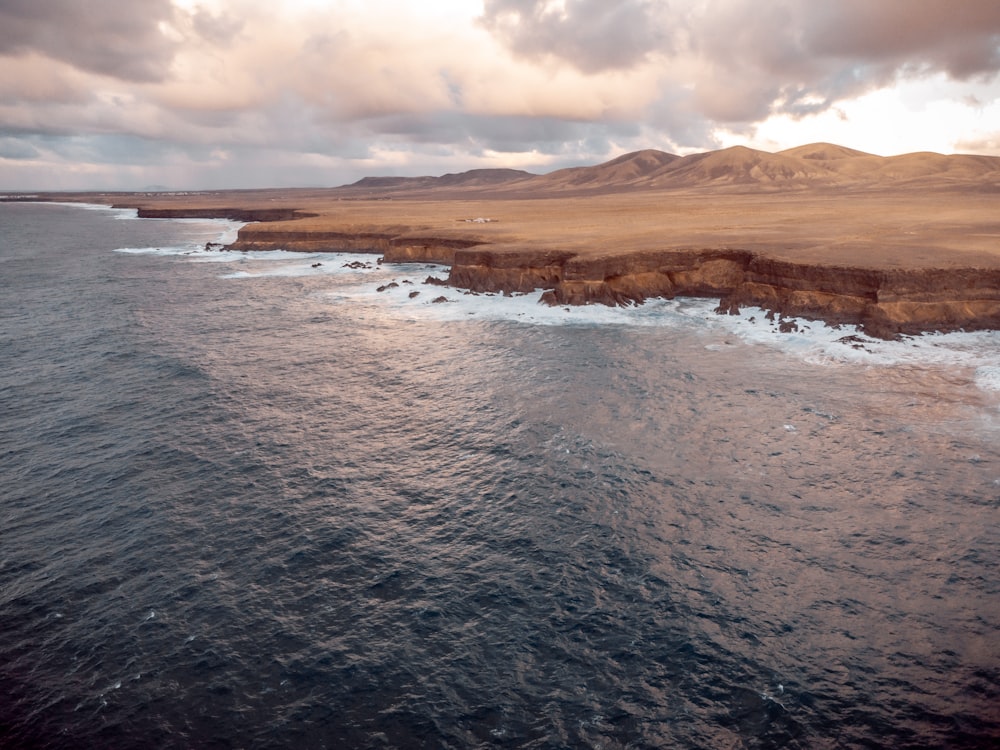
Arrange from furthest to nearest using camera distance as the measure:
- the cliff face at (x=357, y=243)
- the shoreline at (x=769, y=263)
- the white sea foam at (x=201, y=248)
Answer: the white sea foam at (x=201, y=248), the cliff face at (x=357, y=243), the shoreline at (x=769, y=263)

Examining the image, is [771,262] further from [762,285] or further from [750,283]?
[750,283]

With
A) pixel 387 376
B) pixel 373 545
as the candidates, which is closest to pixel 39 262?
pixel 387 376

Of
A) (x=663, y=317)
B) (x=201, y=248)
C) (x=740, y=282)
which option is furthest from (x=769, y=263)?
(x=201, y=248)

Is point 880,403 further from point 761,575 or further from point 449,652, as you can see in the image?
point 449,652

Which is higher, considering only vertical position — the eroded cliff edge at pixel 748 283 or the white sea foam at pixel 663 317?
the eroded cliff edge at pixel 748 283

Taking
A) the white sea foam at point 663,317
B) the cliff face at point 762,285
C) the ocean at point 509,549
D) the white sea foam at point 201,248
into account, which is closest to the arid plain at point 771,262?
the cliff face at point 762,285

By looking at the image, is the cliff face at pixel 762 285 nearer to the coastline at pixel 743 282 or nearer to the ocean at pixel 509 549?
the coastline at pixel 743 282
